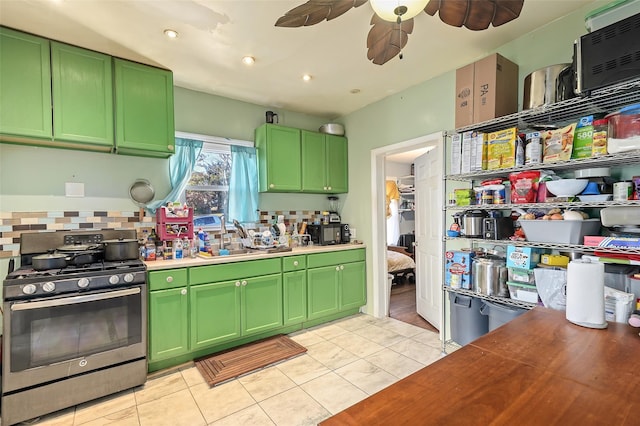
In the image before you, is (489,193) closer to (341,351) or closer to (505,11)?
(505,11)

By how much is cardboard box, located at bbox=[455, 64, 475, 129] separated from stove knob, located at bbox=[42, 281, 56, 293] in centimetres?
318

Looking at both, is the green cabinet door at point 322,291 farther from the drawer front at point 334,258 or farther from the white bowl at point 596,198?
the white bowl at point 596,198

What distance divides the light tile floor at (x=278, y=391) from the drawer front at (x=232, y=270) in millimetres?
765

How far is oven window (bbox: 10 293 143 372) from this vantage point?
1.89 m

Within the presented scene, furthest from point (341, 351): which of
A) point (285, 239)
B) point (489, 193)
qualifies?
point (489, 193)

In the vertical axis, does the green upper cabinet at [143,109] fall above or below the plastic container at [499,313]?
above

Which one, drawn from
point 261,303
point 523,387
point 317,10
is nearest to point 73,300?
point 261,303

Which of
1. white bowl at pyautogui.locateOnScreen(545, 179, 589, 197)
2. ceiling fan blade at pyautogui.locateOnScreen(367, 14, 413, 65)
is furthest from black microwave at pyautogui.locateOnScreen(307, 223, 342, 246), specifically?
white bowl at pyautogui.locateOnScreen(545, 179, 589, 197)

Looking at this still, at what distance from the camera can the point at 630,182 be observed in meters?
1.69

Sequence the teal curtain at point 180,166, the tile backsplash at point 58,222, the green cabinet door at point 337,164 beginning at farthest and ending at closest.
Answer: the green cabinet door at point 337,164 → the teal curtain at point 180,166 → the tile backsplash at point 58,222

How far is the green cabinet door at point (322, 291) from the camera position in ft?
11.0

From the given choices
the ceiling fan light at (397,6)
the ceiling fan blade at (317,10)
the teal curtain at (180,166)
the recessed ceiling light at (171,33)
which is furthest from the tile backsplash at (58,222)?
the ceiling fan light at (397,6)

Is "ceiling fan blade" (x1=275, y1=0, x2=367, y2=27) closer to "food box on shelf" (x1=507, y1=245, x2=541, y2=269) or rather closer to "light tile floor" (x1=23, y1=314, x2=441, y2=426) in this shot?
"food box on shelf" (x1=507, y1=245, x2=541, y2=269)

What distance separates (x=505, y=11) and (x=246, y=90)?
7.89 ft
